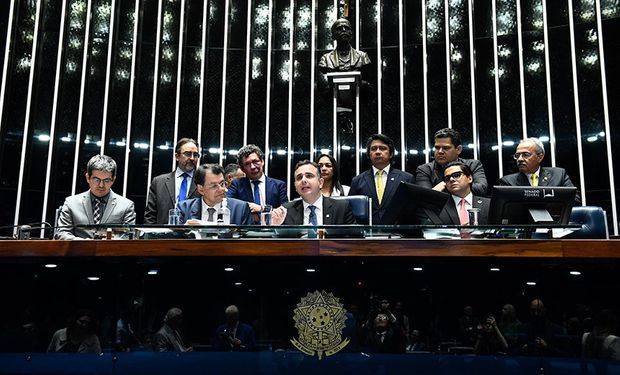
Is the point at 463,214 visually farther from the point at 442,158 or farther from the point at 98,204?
the point at 98,204

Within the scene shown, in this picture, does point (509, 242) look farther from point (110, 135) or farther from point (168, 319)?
point (110, 135)

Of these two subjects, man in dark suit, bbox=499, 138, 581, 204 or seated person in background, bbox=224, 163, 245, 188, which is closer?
man in dark suit, bbox=499, 138, 581, 204

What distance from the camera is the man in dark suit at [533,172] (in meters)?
4.72

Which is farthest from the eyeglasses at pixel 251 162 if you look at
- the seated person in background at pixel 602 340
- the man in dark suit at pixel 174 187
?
the seated person in background at pixel 602 340

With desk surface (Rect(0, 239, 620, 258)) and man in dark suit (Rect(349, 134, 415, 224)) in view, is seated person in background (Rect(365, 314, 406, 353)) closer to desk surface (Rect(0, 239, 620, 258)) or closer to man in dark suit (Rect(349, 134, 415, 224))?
desk surface (Rect(0, 239, 620, 258))

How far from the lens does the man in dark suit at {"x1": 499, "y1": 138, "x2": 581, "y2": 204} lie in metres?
4.72

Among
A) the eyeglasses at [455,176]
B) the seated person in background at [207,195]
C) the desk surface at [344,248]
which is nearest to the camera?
the desk surface at [344,248]

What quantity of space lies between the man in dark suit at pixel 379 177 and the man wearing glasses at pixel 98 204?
175 centimetres

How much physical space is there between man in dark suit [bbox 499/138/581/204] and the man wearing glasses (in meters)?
2.65

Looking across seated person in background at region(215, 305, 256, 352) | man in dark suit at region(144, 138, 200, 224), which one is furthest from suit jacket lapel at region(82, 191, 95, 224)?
seated person in background at region(215, 305, 256, 352)

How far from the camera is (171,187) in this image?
16.2 ft

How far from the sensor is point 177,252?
2.75 meters

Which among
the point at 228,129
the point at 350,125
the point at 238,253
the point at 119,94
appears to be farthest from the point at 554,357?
the point at 119,94

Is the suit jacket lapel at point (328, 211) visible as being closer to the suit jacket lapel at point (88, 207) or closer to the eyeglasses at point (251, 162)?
the eyeglasses at point (251, 162)
